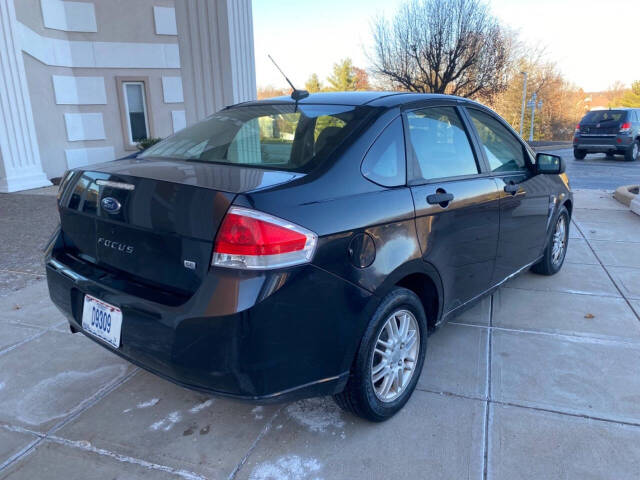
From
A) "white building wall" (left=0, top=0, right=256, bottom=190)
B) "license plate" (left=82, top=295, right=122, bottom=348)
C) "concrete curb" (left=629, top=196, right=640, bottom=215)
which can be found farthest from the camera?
"white building wall" (left=0, top=0, right=256, bottom=190)

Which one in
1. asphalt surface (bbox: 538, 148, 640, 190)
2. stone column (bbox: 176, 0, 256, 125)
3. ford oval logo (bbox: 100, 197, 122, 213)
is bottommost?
asphalt surface (bbox: 538, 148, 640, 190)

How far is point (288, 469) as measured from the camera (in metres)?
2.30

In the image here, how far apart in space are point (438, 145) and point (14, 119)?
9779 millimetres

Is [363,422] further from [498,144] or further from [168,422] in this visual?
[498,144]

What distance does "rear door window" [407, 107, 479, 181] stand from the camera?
2.84 metres

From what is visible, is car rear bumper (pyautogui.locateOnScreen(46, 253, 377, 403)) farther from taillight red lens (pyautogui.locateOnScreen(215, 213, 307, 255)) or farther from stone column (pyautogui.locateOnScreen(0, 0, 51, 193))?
stone column (pyautogui.locateOnScreen(0, 0, 51, 193))

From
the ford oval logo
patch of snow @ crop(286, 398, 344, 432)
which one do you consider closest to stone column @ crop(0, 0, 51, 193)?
the ford oval logo

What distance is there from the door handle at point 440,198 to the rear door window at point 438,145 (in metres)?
0.11

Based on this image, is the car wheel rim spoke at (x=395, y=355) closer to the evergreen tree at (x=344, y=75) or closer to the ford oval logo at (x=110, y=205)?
the ford oval logo at (x=110, y=205)

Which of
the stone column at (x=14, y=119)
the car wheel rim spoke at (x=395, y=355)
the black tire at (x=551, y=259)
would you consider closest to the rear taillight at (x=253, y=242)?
the car wheel rim spoke at (x=395, y=355)

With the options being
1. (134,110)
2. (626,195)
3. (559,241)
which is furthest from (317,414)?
(134,110)

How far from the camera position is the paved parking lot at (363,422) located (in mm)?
2320

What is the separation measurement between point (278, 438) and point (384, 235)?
1140mm

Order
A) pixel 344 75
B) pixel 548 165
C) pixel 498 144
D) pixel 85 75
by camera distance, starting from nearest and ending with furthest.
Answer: pixel 498 144, pixel 548 165, pixel 85 75, pixel 344 75
